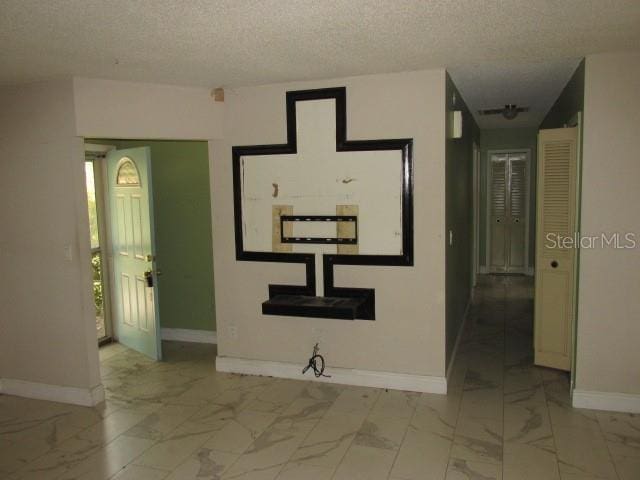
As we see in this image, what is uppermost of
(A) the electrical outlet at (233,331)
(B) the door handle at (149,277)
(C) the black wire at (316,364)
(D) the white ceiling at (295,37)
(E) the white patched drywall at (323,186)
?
(D) the white ceiling at (295,37)

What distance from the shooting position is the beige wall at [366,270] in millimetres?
3721

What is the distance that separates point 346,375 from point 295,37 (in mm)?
2500

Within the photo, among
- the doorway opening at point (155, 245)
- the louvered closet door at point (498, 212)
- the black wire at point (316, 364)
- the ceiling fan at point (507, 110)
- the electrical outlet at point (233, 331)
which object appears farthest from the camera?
the louvered closet door at point (498, 212)

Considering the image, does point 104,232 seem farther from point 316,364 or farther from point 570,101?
point 570,101

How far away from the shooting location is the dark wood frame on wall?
375cm

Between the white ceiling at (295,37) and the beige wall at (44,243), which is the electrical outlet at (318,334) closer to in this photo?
the beige wall at (44,243)

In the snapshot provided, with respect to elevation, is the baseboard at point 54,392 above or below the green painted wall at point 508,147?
below

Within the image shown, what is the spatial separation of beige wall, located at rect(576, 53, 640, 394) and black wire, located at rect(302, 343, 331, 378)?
1.83m

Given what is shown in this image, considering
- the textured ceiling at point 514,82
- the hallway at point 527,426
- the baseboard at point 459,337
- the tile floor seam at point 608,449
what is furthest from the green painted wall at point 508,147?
the tile floor seam at point 608,449

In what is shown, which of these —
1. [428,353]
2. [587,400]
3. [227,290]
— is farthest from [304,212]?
[587,400]

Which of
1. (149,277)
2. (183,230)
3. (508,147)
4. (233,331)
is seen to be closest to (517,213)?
(508,147)

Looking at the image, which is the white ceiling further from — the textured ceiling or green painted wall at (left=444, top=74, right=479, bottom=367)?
green painted wall at (left=444, top=74, right=479, bottom=367)

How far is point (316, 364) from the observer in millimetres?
4156

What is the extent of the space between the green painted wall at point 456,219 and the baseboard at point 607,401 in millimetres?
916
